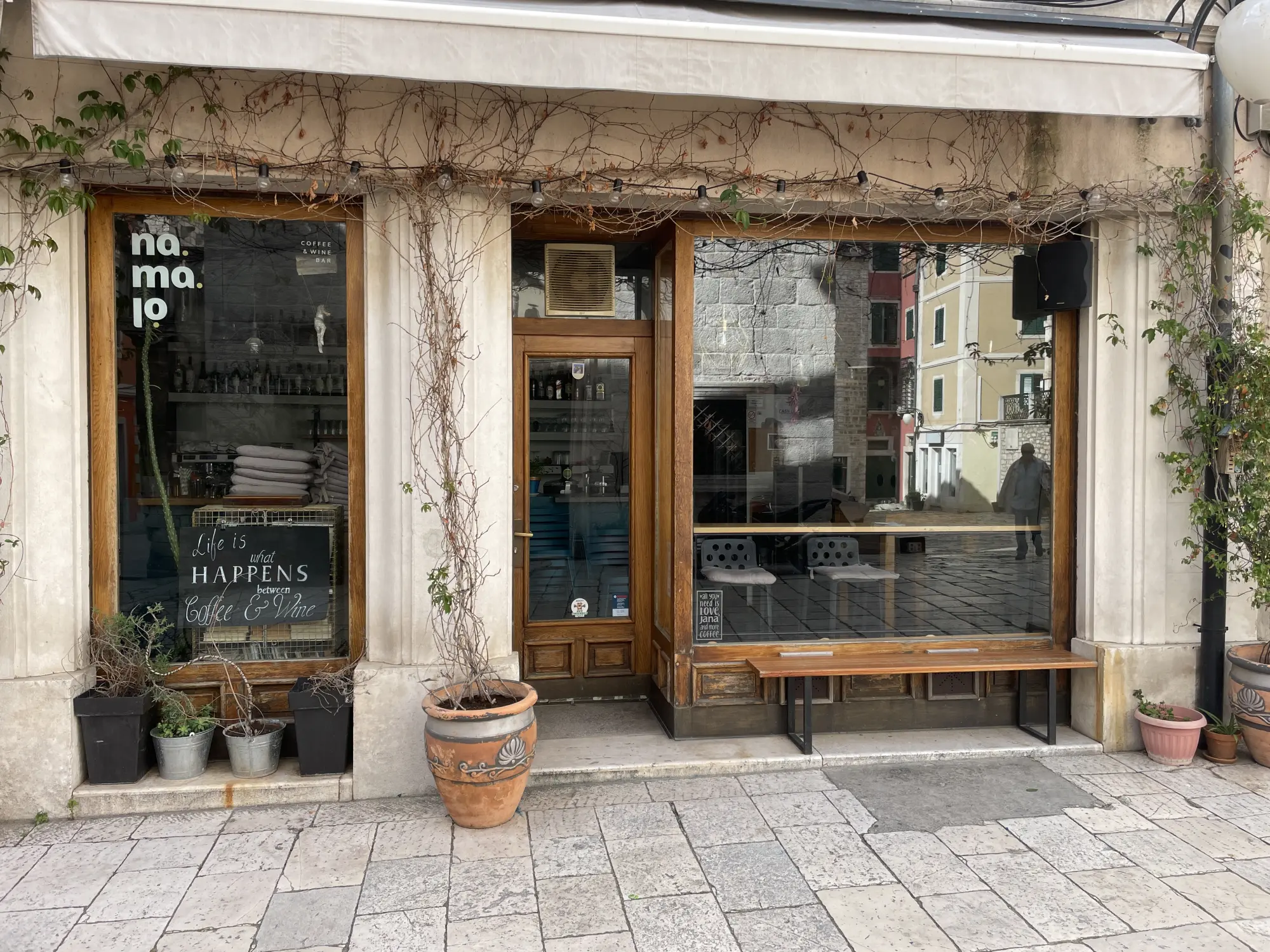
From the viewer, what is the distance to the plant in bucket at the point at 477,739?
398 centimetres

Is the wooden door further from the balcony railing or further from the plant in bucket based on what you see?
the balcony railing

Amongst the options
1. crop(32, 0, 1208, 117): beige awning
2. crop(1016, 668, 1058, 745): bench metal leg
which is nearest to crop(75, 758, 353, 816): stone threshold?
crop(32, 0, 1208, 117): beige awning

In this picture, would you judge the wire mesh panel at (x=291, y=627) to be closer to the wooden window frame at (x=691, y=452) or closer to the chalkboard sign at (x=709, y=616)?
the wooden window frame at (x=691, y=452)

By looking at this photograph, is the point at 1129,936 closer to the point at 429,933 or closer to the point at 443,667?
the point at 429,933

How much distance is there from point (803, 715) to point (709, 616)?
773 mm

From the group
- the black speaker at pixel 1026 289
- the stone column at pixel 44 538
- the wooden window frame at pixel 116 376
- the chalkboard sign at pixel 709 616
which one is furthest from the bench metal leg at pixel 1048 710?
the stone column at pixel 44 538

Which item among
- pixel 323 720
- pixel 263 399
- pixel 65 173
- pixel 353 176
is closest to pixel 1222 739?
pixel 323 720

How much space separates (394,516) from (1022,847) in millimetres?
3332

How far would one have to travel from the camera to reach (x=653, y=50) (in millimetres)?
3824

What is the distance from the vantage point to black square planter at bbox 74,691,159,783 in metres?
4.25

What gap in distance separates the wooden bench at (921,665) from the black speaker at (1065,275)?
6.67 feet

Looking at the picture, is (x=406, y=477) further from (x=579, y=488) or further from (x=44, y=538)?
(x=44, y=538)

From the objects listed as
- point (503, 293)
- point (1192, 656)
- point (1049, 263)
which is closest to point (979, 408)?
point (1049, 263)

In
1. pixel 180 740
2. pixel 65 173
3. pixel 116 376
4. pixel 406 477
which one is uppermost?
pixel 65 173
